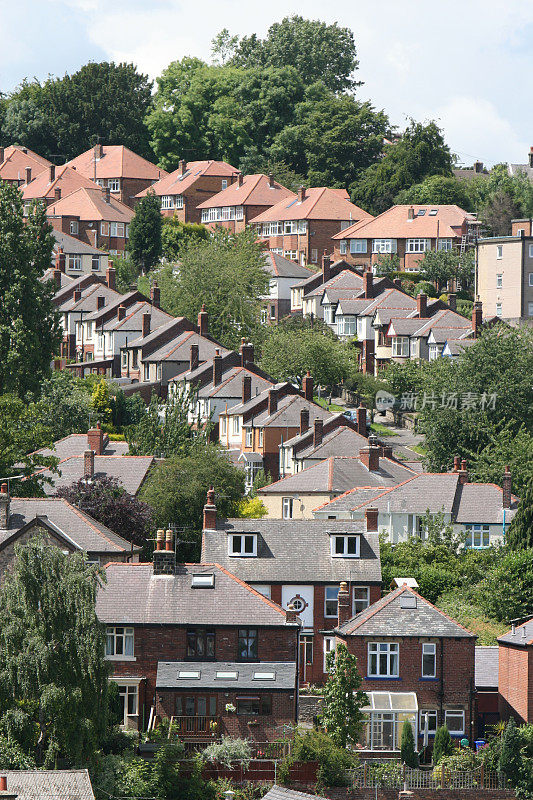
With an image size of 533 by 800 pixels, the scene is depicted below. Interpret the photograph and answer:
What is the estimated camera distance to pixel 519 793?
44.2 m

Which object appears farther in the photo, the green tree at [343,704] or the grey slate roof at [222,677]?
the grey slate roof at [222,677]

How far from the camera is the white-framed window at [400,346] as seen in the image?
103750mm

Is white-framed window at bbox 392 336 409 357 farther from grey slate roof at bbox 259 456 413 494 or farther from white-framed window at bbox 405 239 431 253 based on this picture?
grey slate roof at bbox 259 456 413 494

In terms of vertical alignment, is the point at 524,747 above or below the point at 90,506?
below

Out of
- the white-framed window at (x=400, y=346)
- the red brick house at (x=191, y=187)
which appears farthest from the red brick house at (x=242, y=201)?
the white-framed window at (x=400, y=346)

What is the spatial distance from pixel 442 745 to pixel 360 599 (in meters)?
8.16

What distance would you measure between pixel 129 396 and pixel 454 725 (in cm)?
4580

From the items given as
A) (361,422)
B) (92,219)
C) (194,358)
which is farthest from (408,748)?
(92,219)

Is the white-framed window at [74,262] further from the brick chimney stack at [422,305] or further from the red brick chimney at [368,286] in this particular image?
the brick chimney stack at [422,305]

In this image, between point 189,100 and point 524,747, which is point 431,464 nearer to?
point 524,747

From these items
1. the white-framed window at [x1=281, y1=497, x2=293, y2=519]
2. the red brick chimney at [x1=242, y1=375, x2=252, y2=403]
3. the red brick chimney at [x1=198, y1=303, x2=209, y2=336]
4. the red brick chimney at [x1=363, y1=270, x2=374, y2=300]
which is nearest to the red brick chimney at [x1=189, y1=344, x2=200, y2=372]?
the red brick chimney at [x1=198, y1=303, x2=209, y2=336]

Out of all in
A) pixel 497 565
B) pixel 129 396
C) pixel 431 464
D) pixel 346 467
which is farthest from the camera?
pixel 129 396

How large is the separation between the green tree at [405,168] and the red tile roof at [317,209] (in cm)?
309

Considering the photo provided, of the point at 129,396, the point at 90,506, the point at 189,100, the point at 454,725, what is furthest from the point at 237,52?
the point at 454,725
